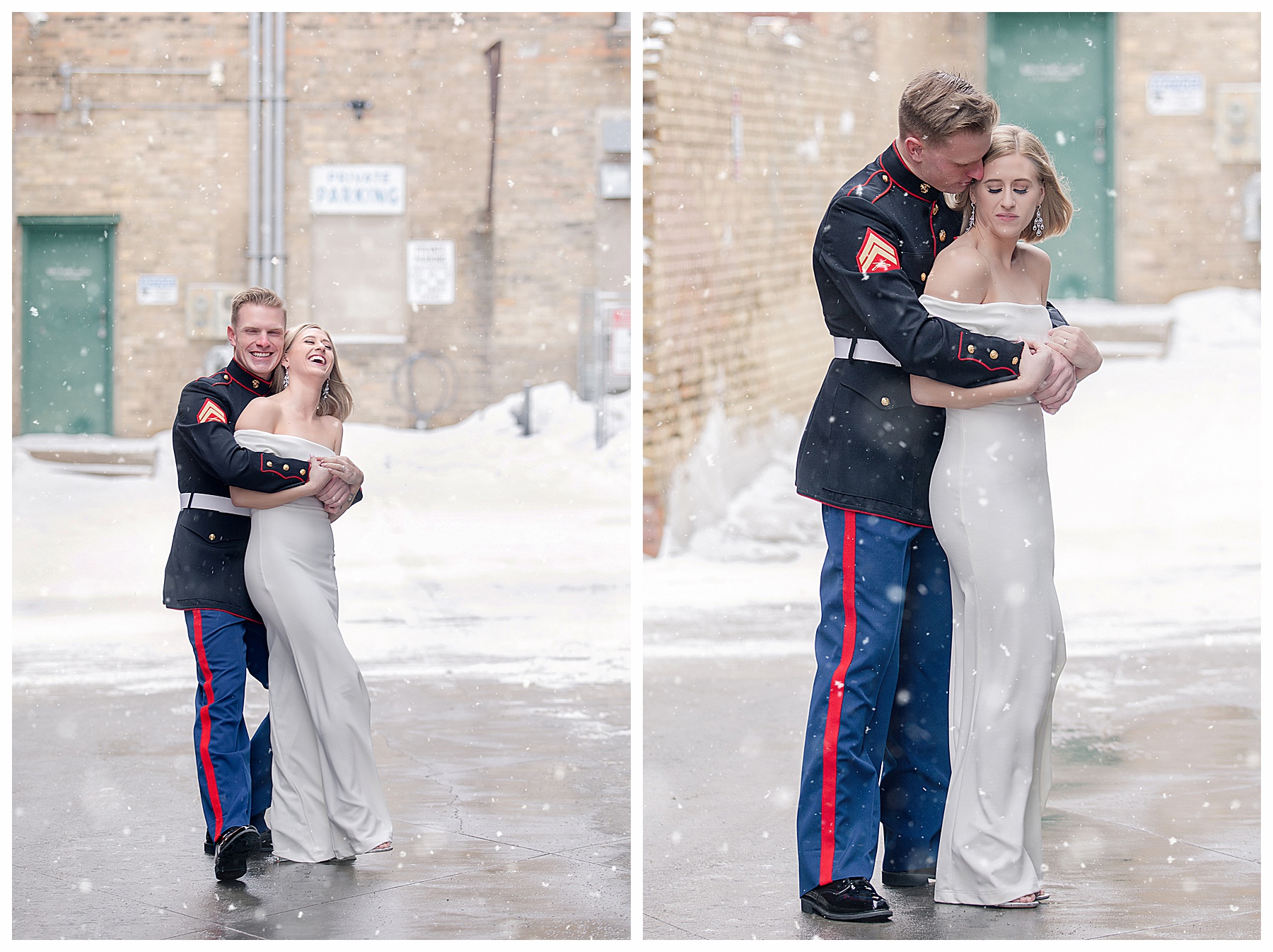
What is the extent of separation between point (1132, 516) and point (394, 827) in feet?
23.9

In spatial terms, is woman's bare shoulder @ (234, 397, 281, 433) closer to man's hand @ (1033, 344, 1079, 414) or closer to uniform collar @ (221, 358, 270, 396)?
uniform collar @ (221, 358, 270, 396)

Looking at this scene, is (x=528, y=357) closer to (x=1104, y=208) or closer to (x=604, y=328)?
(x=604, y=328)

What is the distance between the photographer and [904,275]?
10.8 ft


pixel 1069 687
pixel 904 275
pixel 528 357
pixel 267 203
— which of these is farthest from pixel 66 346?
pixel 904 275

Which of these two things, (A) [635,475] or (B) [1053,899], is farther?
(B) [1053,899]

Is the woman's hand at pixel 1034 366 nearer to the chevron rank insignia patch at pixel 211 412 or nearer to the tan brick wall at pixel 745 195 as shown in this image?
the chevron rank insignia patch at pixel 211 412

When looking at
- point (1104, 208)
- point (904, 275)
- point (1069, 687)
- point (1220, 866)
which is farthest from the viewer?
point (1104, 208)

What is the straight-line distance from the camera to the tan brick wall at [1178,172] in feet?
Result: 45.0

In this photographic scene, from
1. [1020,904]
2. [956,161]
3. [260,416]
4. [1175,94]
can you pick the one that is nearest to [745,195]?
[1175,94]

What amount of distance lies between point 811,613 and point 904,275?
4601mm

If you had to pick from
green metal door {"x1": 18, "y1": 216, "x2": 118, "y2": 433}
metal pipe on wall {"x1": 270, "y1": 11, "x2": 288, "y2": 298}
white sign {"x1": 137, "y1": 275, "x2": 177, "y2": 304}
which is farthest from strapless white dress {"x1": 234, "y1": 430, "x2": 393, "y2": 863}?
green metal door {"x1": 18, "y1": 216, "x2": 118, "y2": 433}

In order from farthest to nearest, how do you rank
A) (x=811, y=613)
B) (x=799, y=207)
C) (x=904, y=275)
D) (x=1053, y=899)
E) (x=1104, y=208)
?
(x=1104, y=208)
(x=799, y=207)
(x=811, y=613)
(x=1053, y=899)
(x=904, y=275)

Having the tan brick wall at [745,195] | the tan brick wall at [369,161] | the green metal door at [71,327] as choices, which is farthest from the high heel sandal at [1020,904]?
the green metal door at [71,327]

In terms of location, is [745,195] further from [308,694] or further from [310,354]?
[308,694]
